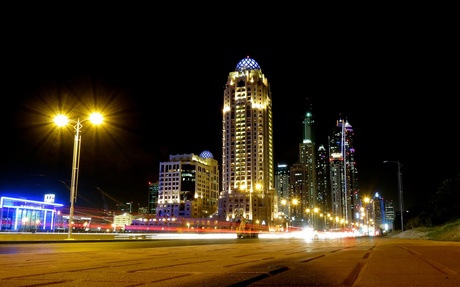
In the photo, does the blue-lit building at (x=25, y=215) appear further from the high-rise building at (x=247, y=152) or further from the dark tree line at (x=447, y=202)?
the high-rise building at (x=247, y=152)

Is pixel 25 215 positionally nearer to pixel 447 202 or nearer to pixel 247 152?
pixel 447 202

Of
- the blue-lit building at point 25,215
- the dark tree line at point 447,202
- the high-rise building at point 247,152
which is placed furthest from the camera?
the high-rise building at point 247,152

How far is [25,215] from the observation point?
60562 millimetres

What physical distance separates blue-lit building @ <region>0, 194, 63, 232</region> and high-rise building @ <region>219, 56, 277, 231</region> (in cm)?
10588

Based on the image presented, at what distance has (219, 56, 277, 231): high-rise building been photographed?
169625 mm

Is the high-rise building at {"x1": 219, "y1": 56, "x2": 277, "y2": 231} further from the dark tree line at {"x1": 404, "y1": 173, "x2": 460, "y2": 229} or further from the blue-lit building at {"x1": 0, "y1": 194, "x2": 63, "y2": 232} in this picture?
the blue-lit building at {"x1": 0, "y1": 194, "x2": 63, "y2": 232}

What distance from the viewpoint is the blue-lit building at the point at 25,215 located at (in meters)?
56.7

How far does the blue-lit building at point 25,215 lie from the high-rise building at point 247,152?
10588 cm

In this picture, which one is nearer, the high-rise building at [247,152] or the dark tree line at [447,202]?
the dark tree line at [447,202]

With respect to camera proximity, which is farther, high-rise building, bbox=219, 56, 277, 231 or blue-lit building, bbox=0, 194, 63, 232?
high-rise building, bbox=219, 56, 277, 231

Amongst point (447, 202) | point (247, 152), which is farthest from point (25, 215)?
point (247, 152)

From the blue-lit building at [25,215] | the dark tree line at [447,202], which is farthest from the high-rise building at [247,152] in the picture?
the blue-lit building at [25,215]

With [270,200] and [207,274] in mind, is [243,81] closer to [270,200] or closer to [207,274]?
[270,200]

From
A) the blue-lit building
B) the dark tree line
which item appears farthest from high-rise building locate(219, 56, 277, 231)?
the blue-lit building
